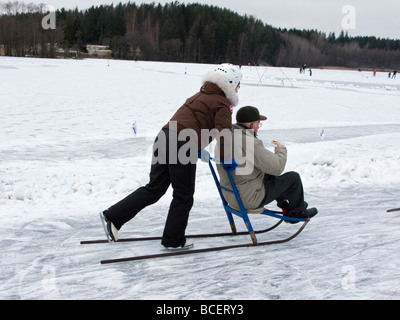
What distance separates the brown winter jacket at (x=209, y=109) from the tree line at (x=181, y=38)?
67746 mm

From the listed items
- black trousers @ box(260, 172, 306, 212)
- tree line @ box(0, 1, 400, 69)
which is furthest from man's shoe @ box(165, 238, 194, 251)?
tree line @ box(0, 1, 400, 69)

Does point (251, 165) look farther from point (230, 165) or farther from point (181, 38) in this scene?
point (181, 38)

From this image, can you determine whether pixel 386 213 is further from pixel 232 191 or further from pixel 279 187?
pixel 232 191

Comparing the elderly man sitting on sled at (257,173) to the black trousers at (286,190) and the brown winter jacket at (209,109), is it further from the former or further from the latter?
the brown winter jacket at (209,109)

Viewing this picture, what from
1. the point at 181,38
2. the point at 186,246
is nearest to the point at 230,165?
the point at 186,246

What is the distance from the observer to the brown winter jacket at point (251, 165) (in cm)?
320

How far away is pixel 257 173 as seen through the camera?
132 inches

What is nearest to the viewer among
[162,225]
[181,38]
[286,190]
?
[286,190]

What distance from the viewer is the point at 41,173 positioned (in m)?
5.65

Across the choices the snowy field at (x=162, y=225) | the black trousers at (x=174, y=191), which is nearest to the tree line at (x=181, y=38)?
the snowy field at (x=162, y=225)

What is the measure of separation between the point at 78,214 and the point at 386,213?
347cm

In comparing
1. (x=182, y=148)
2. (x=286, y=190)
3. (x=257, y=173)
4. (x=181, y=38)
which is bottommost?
(x=286, y=190)

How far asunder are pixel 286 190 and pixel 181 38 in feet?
316

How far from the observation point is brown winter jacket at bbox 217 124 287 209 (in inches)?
126
